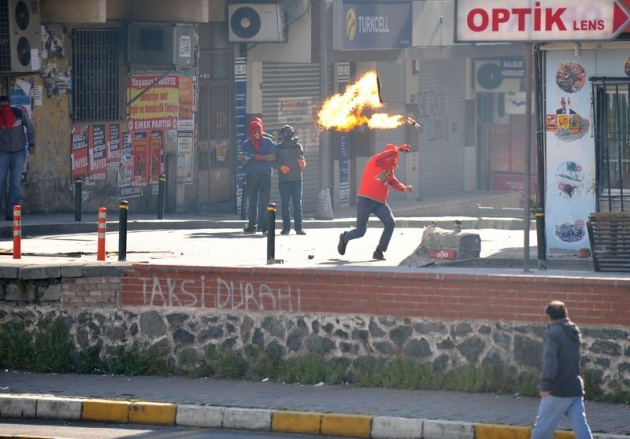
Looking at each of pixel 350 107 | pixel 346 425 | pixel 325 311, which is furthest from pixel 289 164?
pixel 346 425

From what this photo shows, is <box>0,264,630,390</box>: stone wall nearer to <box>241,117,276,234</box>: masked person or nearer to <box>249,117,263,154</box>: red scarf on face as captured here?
<box>241,117,276,234</box>: masked person

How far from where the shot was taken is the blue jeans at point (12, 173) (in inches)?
949

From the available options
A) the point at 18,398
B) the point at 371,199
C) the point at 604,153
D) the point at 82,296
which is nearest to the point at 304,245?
the point at 371,199

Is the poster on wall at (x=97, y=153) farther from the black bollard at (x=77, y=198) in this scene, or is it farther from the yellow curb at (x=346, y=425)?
the yellow curb at (x=346, y=425)

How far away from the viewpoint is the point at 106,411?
14086 mm

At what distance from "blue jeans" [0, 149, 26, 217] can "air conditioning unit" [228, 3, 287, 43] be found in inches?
279

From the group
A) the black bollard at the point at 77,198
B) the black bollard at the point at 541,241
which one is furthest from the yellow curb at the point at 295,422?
the black bollard at the point at 77,198

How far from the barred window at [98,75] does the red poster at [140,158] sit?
655mm

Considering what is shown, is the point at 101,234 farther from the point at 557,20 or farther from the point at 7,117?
the point at 7,117

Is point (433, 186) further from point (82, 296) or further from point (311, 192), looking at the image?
point (82, 296)

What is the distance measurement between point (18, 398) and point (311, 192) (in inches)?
762

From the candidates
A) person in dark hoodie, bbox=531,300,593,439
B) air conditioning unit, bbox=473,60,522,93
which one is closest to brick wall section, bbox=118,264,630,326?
person in dark hoodie, bbox=531,300,593,439

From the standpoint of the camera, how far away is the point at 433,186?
3906 cm

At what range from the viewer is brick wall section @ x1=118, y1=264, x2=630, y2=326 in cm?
1432
